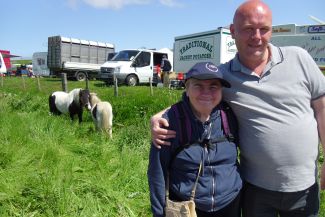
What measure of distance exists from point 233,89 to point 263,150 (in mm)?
405

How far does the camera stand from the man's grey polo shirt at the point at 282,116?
2.23 m

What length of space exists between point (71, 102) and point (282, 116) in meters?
8.05

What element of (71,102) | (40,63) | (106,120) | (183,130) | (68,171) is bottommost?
(68,171)

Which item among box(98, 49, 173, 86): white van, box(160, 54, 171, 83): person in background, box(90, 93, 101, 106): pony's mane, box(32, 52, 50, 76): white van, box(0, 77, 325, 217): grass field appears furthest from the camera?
box(32, 52, 50, 76): white van

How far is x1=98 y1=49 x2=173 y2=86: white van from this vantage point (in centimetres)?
1906

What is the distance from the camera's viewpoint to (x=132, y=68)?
19234 mm

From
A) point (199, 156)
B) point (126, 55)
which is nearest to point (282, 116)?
point (199, 156)

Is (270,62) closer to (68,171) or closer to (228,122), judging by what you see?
(228,122)

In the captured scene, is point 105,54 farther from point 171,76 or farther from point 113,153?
point 113,153

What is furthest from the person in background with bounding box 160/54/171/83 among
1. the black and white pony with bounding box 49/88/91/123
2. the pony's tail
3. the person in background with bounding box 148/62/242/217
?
the person in background with bounding box 148/62/242/217

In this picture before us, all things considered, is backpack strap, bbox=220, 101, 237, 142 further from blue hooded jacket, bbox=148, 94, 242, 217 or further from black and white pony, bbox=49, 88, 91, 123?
black and white pony, bbox=49, 88, 91, 123

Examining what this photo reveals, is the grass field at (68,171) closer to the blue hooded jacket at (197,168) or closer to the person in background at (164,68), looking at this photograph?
the blue hooded jacket at (197,168)

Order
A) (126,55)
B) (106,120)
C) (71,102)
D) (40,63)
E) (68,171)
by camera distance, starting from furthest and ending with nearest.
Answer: (40,63), (126,55), (71,102), (106,120), (68,171)

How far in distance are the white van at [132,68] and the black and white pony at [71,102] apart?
346 inches
